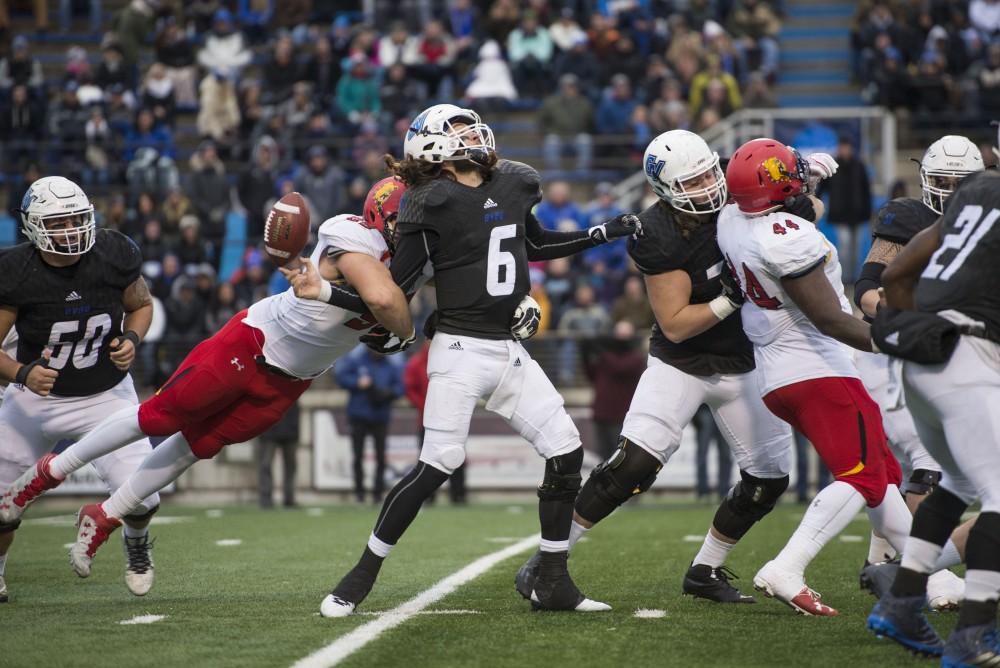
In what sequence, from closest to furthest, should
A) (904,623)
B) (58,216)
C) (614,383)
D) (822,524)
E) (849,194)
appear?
(904,623) → (822,524) → (58,216) → (614,383) → (849,194)

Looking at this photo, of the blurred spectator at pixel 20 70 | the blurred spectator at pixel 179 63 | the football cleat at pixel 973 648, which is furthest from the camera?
the blurred spectator at pixel 179 63

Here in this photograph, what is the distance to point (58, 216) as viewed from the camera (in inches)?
253

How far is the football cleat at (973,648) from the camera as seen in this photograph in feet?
14.0

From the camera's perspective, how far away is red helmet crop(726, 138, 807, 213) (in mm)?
5578

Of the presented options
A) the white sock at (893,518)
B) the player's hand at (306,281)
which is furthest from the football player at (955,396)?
the player's hand at (306,281)

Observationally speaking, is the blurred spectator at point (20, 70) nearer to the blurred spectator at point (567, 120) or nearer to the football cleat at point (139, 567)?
the blurred spectator at point (567, 120)

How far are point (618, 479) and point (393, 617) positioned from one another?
1158mm

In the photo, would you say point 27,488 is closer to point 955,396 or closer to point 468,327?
point 468,327

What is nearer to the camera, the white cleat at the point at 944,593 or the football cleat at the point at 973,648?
the football cleat at the point at 973,648

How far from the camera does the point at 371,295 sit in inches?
217

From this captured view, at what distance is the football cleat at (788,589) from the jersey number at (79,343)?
3348 mm

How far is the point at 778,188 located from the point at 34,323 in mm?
3544

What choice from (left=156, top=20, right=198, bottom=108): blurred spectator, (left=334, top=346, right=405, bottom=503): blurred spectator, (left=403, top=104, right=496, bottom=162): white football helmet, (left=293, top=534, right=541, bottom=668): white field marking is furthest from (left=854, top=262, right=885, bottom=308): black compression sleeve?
(left=156, top=20, right=198, bottom=108): blurred spectator

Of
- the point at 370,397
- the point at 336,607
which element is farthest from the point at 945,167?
the point at 370,397
